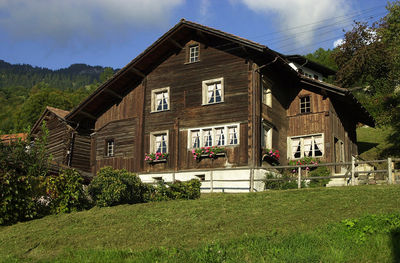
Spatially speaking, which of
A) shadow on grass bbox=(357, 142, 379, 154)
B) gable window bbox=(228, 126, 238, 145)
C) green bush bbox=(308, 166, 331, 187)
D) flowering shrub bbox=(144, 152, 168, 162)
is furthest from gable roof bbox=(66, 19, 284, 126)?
shadow on grass bbox=(357, 142, 379, 154)

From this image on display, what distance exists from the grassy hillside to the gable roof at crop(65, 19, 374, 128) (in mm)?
9426

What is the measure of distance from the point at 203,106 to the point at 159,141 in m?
3.63

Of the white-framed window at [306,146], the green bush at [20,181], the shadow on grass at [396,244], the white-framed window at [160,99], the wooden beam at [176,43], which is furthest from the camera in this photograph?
the white-framed window at [160,99]

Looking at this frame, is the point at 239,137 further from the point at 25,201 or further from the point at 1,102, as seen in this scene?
the point at 1,102

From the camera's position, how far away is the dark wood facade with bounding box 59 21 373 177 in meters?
26.3

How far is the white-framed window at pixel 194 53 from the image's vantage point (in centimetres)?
2877

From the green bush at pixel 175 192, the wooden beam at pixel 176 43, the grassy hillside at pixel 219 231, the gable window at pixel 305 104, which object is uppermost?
the wooden beam at pixel 176 43

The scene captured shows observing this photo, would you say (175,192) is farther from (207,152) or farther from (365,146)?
(365,146)

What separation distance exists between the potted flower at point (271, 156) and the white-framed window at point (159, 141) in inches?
241

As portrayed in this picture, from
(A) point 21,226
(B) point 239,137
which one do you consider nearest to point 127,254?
(A) point 21,226

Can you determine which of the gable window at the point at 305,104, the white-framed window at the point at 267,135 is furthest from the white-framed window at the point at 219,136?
the gable window at the point at 305,104

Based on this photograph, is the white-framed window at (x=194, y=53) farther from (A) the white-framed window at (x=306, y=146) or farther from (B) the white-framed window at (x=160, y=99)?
Result: (A) the white-framed window at (x=306, y=146)

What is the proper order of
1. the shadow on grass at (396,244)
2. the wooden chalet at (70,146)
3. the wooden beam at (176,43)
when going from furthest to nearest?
the wooden chalet at (70,146) → the wooden beam at (176,43) → the shadow on grass at (396,244)

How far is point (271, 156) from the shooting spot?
26188mm
